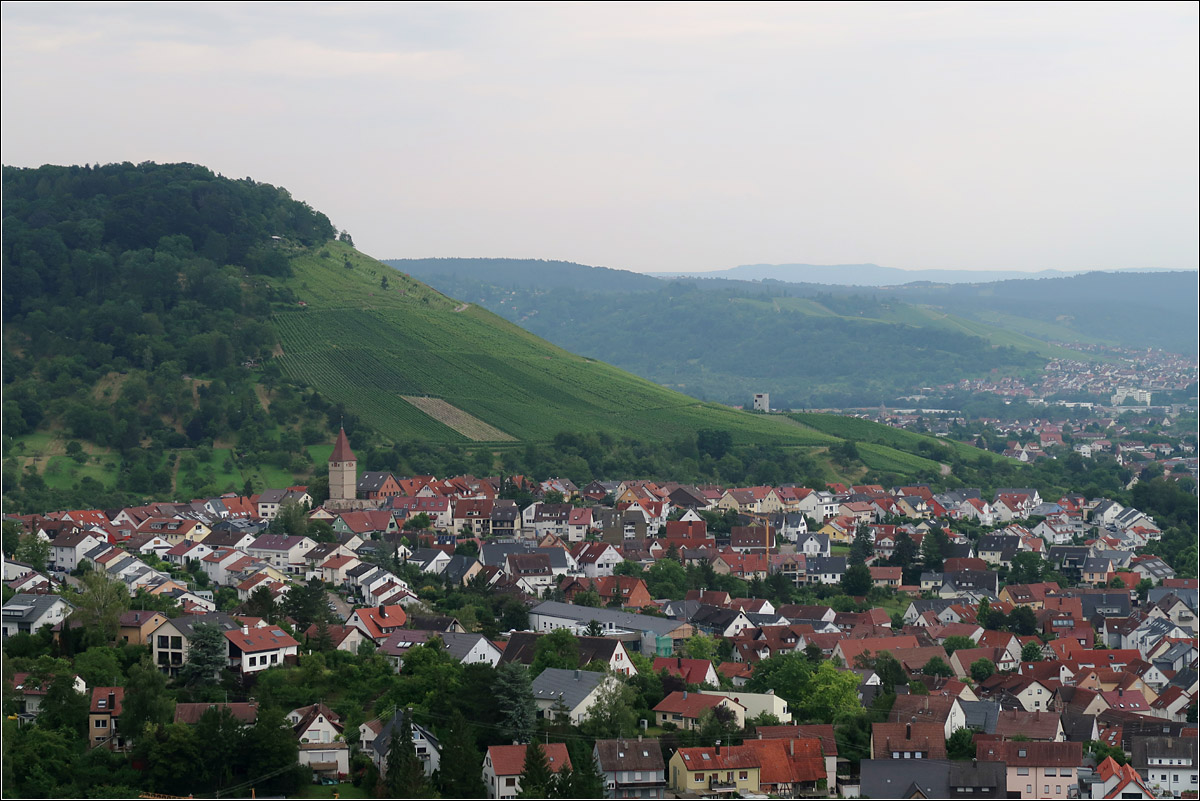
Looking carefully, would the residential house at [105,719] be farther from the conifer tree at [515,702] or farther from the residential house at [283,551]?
the residential house at [283,551]

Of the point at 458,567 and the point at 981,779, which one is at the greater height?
the point at 458,567

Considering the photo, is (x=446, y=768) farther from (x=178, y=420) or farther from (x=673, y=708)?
(x=178, y=420)

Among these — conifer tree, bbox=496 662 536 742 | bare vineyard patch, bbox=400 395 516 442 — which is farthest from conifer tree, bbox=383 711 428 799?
bare vineyard patch, bbox=400 395 516 442

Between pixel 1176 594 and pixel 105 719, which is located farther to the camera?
pixel 1176 594

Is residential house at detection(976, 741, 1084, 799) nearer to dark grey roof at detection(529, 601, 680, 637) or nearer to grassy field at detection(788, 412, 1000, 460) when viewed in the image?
dark grey roof at detection(529, 601, 680, 637)

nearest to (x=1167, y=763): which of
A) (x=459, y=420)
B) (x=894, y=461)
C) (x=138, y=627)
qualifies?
(x=138, y=627)

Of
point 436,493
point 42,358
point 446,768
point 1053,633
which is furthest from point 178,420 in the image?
point 446,768

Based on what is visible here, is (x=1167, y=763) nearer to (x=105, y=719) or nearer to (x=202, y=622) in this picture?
(x=202, y=622)

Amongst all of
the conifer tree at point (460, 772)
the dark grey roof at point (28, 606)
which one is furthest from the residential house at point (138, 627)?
the conifer tree at point (460, 772)
